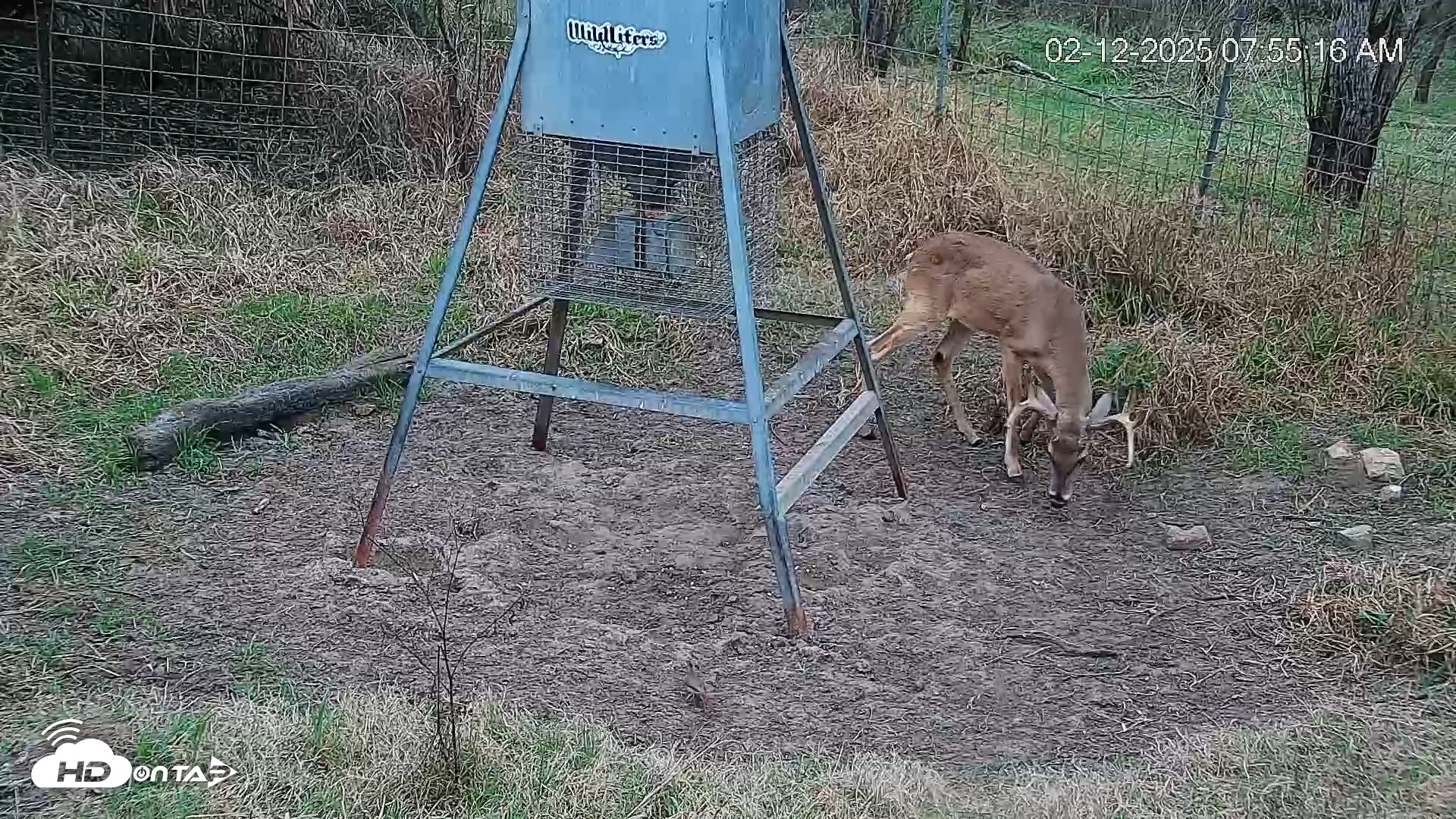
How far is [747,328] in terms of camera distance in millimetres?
4125

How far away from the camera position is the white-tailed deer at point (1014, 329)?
5570 mm

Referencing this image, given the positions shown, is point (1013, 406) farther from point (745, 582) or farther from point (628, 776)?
point (628, 776)

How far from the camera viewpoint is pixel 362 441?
5719 mm

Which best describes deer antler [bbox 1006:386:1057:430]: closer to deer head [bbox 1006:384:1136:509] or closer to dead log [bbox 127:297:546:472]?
deer head [bbox 1006:384:1136:509]

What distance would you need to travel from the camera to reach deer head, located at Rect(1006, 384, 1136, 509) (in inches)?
216

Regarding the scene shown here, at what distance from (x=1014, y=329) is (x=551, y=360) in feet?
6.72

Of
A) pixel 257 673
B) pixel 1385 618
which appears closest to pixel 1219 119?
pixel 1385 618

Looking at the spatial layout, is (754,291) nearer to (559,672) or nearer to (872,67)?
(559,672)

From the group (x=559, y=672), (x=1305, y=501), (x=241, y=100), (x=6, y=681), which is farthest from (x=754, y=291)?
(x=241, y=100)

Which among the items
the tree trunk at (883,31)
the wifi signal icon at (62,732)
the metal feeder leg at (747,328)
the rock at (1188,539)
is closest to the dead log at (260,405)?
the metal feeder leg at (747,328)

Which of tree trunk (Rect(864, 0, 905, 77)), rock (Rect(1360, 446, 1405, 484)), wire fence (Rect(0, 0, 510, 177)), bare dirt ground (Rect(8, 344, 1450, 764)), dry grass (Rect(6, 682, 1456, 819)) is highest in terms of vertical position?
tree trunk (Rect(864, 0, 905, 77))

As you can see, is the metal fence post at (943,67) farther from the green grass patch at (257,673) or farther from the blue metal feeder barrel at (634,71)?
the green grass patch at (257,673)

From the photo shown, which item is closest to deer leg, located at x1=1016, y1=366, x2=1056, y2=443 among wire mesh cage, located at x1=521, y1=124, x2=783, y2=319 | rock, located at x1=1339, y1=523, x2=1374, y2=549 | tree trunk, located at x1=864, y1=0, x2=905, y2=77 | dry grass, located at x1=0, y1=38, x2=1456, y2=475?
dry grass, located at x1=0, y1=38, x2=1456, y2=475

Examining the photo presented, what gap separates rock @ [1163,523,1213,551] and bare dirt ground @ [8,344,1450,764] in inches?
2.3
